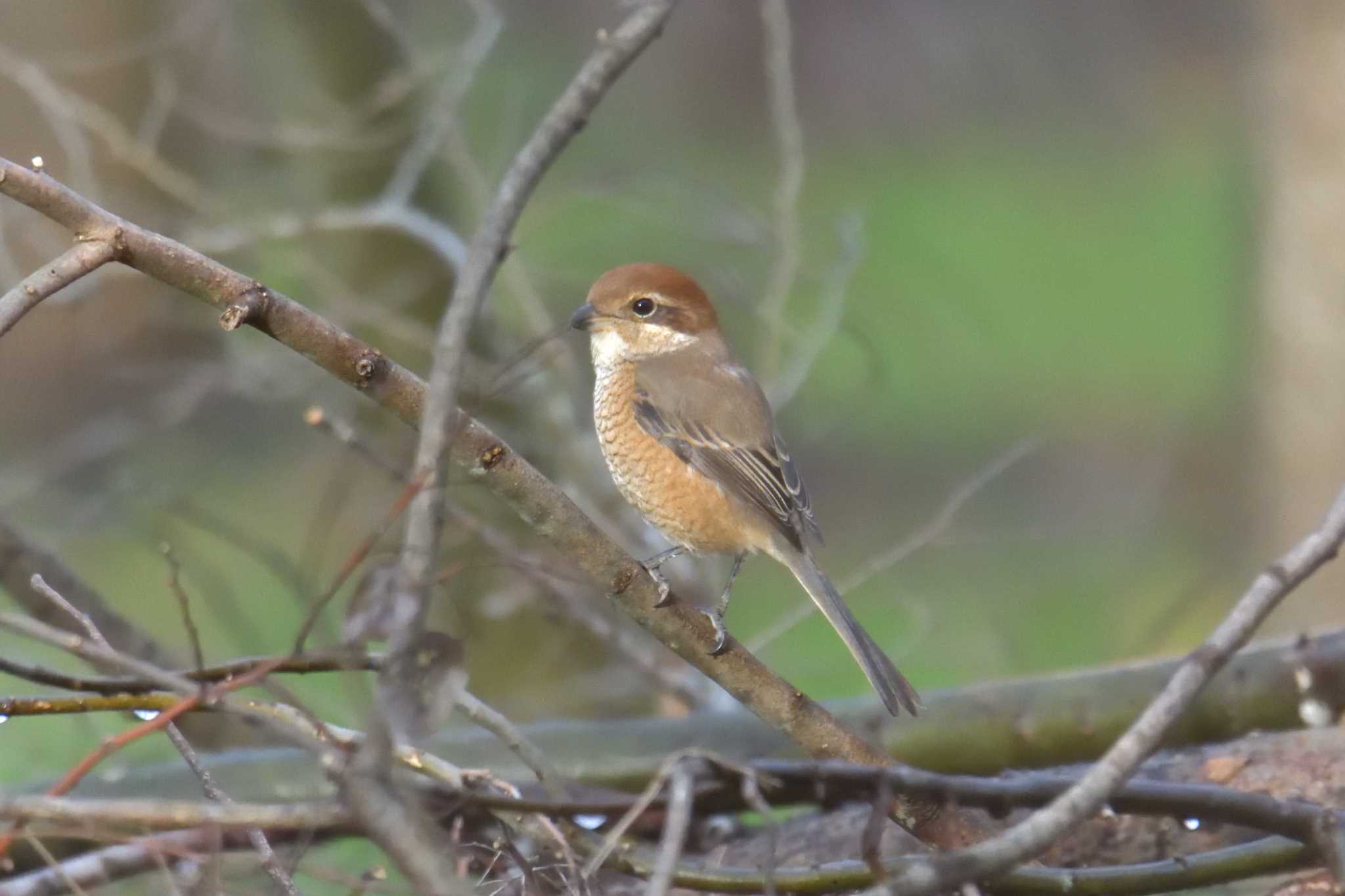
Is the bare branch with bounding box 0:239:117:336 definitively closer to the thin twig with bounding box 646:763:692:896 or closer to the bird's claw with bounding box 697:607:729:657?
the thin twig with bounding box 646:763:692:896

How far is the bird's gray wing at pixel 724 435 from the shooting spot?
3729 millimetres

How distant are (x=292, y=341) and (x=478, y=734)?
6.47ft

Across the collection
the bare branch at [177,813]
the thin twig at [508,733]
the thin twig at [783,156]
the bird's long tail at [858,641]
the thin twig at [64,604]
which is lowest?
the bare branch at [177,813]

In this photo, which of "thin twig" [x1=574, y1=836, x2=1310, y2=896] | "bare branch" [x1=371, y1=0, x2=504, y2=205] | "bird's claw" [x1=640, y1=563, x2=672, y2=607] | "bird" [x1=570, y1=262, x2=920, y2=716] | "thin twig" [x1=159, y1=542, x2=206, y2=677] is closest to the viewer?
"thin twig" [x1=159, y1=542, x2=206, y2=677]

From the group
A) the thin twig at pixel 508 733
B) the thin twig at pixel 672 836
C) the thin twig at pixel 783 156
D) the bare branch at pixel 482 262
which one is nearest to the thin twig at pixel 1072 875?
the thin twig at pixel 508 733

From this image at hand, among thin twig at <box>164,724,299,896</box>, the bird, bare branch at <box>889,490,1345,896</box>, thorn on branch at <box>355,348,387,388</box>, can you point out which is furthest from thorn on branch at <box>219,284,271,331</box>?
the bird

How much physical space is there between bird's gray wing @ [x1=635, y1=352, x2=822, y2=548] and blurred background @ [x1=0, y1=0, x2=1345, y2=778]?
30 centimetres

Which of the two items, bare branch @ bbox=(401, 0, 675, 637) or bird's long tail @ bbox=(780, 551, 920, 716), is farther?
bird's long tail @ bbox=(780, 551, 920, 716)

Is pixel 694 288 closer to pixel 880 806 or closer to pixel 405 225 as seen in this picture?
pixel 405 225

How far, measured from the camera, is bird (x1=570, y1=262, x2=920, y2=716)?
3689mm

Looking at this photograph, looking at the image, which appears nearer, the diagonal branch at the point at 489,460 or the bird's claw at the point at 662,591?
the diagonal branch at the point at 489,460

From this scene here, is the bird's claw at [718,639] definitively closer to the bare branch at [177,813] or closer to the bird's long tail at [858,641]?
the bird's long tail at [858,641]

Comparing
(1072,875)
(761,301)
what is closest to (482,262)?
(1072,875)

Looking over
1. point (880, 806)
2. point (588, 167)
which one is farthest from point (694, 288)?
point (588, 167)
